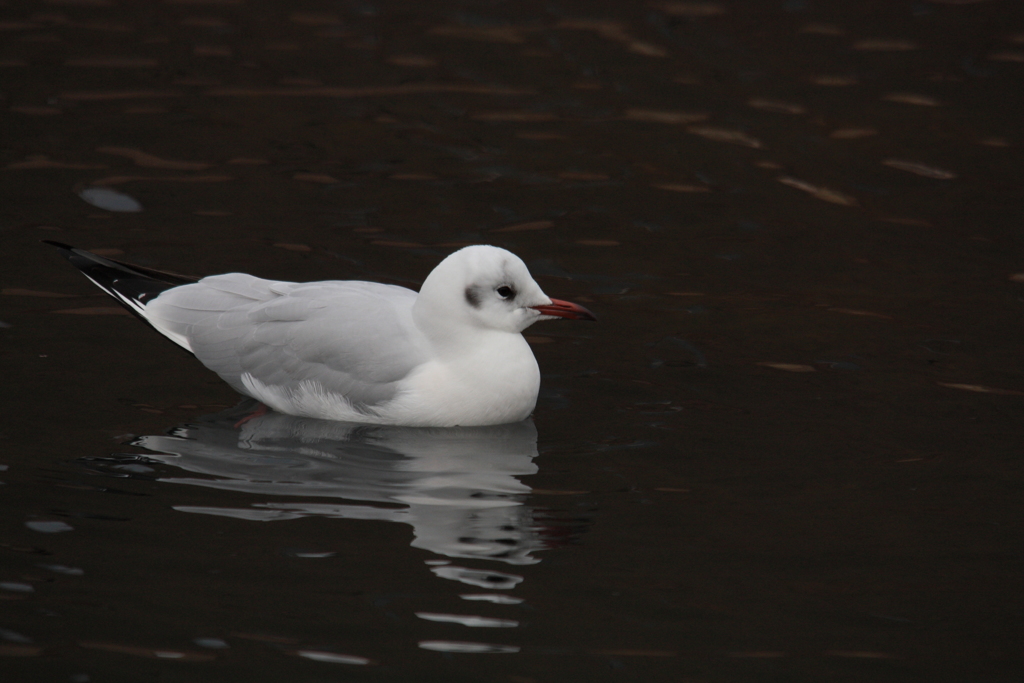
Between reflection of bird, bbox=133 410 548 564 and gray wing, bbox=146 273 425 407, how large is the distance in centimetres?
25

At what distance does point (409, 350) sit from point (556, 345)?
141 centimetres

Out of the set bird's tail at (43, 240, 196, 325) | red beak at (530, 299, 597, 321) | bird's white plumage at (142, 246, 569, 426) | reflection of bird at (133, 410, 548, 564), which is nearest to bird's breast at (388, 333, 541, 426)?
bird's white plumage at (142, 246, 569, 426)

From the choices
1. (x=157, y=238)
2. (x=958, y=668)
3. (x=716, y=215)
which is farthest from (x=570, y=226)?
(x=958, y=668)

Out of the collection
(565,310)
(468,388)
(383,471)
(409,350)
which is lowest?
(383,471)

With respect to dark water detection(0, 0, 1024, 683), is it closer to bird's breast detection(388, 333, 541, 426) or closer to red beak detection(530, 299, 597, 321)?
bird's breast detection(388, 333, 541, 426)

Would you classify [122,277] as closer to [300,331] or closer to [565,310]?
[300,331]

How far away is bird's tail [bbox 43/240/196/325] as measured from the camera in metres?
7.46

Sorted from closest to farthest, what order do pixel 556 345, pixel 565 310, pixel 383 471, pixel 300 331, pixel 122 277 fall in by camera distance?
pixel 383 471
pixel 565 310
pixel 300 331
pixel 122 277
pixel 556 345

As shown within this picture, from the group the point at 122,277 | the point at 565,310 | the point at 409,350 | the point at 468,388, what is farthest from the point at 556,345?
the point at 122,277

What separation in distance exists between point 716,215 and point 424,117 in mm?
2855

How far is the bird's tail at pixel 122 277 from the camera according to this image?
24.5 feet

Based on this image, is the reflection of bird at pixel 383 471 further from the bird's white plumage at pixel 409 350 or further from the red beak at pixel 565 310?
the red beak at pixel 565 310

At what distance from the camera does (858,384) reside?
7.33 metres

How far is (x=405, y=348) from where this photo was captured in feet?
22.5
